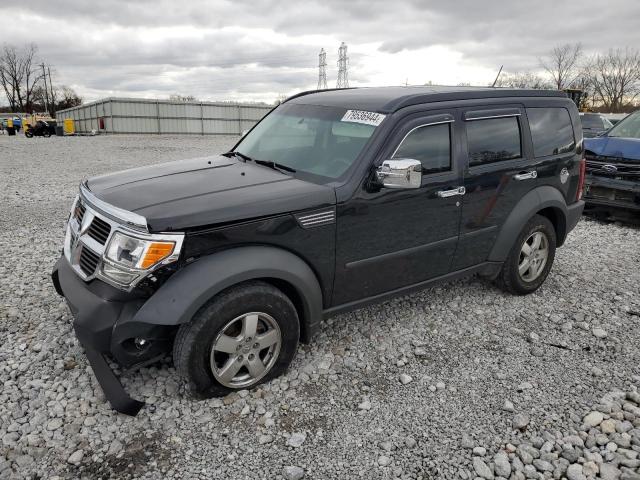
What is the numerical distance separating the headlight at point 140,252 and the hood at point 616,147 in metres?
7.07

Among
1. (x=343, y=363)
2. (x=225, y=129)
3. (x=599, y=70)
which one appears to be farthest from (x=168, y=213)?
(x=599, y=70)

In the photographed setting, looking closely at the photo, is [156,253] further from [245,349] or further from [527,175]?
[527,175]

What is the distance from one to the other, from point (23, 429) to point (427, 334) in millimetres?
2883

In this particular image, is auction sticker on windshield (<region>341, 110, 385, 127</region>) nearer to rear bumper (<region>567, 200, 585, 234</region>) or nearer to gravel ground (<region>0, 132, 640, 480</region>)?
gravel ground (<region>0, 132, 640, 480</region>)

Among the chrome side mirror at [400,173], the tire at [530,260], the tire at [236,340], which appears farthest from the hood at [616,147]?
the tire at [236,340]

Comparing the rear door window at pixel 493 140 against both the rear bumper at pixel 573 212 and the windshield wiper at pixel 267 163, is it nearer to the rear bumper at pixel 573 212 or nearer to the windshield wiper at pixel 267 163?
the rear bumper at pixel 573 212

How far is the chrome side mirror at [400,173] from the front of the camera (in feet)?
9.91

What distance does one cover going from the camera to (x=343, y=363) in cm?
352

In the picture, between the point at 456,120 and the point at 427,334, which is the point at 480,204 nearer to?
the point at 456,120

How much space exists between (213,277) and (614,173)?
6846 millimetres

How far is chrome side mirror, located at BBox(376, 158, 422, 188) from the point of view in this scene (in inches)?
119

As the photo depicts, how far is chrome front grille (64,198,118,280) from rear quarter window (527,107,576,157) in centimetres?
367

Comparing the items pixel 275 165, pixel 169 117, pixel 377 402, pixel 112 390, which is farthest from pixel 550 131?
pixel 169 117

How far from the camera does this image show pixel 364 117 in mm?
3557
